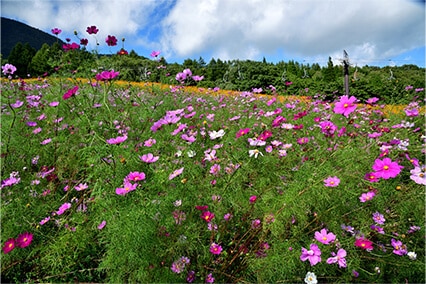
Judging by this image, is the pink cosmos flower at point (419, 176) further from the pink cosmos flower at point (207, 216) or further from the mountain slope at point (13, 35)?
the mountain slope at point (13, 35)

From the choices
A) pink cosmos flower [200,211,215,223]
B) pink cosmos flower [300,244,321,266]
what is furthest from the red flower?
pink cosmos flower [300,244,321,266]

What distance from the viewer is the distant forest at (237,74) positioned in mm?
2500

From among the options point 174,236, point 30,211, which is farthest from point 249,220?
point 30,211

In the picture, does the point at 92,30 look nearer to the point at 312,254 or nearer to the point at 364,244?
the point at 312,254

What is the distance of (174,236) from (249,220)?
0.37 m

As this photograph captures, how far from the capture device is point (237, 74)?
895cm

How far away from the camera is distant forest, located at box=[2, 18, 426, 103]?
8.20ft

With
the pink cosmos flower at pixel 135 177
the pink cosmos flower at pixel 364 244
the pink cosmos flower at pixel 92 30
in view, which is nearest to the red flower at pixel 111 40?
the pink cosmos flower at pixel 92 30

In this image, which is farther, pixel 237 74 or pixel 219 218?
pixel 237 74

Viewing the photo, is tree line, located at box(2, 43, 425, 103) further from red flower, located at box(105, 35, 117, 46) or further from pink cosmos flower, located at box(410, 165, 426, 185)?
pink cosmos flower, located at box(410, 165, 426, 185)

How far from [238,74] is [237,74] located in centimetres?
32

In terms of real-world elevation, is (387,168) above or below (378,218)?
above

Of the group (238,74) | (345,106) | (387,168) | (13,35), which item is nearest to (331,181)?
(387,168)

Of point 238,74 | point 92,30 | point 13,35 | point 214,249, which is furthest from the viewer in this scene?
point 13,35
